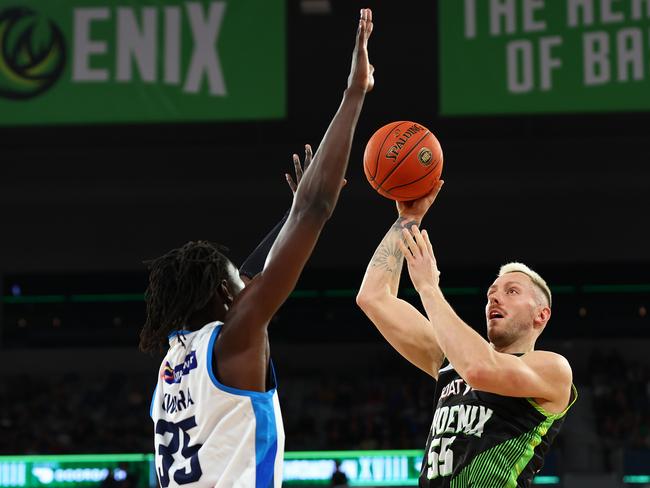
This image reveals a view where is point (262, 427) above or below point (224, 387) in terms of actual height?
below

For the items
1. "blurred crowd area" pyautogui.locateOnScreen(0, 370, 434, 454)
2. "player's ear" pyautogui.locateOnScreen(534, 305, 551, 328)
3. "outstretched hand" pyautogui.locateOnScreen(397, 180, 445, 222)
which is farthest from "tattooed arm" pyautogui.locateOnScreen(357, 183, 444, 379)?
"blurred crowd area" pyautogui.locateOnScreen(0, 370, 434, 454)

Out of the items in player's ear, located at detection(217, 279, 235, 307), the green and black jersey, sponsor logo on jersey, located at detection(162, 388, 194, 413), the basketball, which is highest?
the basketball

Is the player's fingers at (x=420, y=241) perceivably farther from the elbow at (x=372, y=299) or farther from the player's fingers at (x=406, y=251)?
the elbow at (x=372, y=299)

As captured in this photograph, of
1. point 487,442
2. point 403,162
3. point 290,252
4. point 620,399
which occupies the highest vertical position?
point 403,162

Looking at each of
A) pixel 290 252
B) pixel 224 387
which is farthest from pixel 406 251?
pixel 224 387

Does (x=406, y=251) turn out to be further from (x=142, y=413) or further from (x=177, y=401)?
(x=142, y=413)

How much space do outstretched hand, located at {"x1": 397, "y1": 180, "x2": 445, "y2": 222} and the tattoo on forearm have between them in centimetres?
4

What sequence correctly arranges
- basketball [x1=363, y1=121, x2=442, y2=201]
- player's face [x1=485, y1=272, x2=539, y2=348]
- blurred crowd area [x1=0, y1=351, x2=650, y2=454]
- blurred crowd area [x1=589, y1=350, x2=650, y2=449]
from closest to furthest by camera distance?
player's face [x1=485, y1=272, x2=539, y2=348], basketball [x1=363, y1=121, x2=442, y2=201], blurred crowd area [x1=589, y1=350, x2=650, y2=449], blurred crowd area [x1=0, y1=351, x2=650, y2=454]

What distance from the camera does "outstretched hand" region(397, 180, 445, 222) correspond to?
4.00m

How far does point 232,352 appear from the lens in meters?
2.65

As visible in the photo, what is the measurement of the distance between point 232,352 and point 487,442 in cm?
132

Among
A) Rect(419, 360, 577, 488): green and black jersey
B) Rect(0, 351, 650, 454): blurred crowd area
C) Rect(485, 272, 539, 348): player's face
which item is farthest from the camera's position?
Rect(0, 351, 650, 454): blurred crowd area

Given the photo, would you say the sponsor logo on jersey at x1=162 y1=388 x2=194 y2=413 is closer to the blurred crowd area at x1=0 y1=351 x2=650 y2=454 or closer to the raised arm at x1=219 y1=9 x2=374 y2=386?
the raised arm at x1=219 y1=9 x2=374 y2=386

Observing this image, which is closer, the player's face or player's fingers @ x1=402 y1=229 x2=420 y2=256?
player's fingers @ x1=402 y1=229 x2=420 y2=256
